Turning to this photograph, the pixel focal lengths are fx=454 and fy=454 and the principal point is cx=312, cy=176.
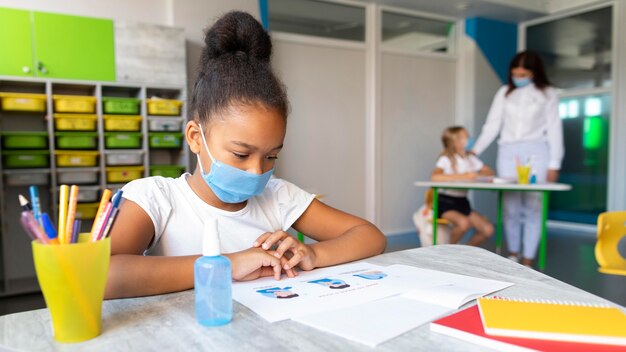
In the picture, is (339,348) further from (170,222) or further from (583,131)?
(583,131)

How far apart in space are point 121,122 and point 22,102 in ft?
1.92

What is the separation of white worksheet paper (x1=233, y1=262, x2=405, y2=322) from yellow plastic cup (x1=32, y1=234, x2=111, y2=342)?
0.22 meters

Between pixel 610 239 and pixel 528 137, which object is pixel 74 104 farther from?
pixel 528 137

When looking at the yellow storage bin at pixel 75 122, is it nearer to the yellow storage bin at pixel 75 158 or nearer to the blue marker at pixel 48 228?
the yellow storage bin at pixel 75 158

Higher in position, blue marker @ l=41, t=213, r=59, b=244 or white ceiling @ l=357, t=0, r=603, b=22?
white ceiling @ l=357, t=0, r=603, b=22

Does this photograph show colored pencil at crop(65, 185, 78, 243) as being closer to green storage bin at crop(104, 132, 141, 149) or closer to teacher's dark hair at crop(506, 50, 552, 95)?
green storage bin at crop(104, 132, 141, 149)

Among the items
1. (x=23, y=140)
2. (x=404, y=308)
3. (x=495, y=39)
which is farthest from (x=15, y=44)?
(x=495, y=39)

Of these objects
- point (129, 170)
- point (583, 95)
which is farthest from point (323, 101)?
point (583, 95)

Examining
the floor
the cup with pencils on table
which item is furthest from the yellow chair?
the cup with pencils on table

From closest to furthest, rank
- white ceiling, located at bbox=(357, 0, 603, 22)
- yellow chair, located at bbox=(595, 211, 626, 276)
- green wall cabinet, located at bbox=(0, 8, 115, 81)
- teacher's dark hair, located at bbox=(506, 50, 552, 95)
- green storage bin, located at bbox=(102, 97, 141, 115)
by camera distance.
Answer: yellow chair, located at bbox=(595, 211, 626, 276), green wall cabinet, located at bbox=(0, 8, 115, 81), green storage bin, located at bbox=(102, 97, 141, 115), teacher's dark hair, located at bbox=(506, 50, 552, 95), white ceiling, located at bbox=(357, 0, 603, 22)

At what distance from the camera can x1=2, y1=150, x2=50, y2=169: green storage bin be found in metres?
2.85

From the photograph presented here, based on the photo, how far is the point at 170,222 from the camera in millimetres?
1038

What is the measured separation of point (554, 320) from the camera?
61 centimetres

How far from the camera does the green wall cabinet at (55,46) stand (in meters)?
2.82
